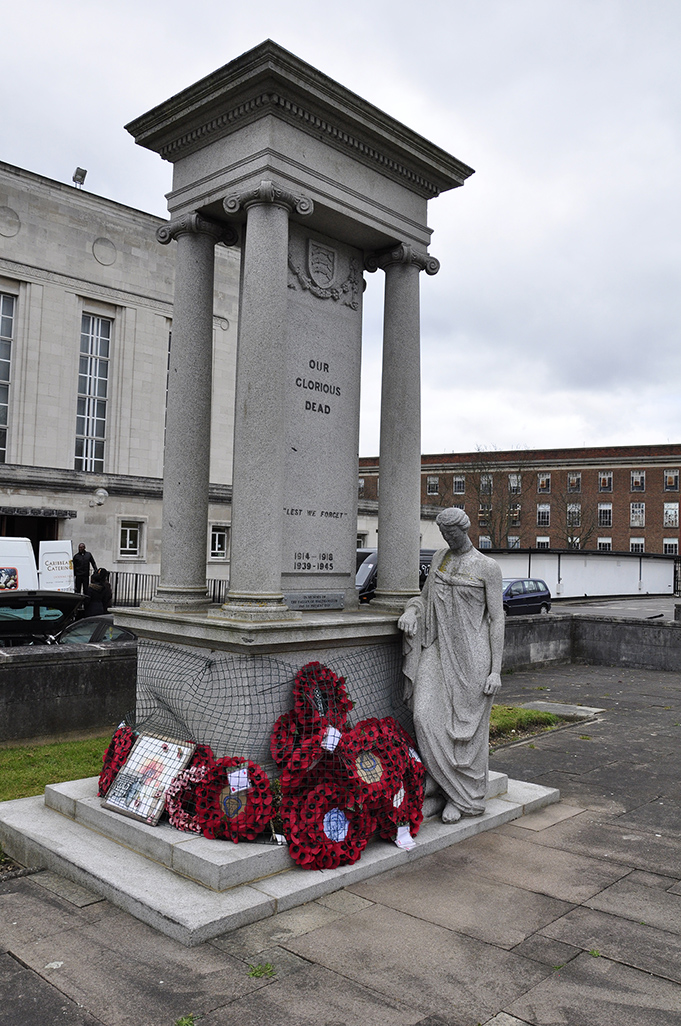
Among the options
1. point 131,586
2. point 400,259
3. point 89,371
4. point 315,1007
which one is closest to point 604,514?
point 89,371

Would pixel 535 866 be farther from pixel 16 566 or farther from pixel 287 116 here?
pixel 16 566

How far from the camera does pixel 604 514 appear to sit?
65312 millimetres

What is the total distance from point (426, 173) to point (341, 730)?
5.04 meters

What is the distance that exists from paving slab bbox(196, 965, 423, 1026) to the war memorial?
637 mm

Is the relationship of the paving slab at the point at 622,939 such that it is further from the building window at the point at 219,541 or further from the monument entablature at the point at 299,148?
the building window at the point at 219,541

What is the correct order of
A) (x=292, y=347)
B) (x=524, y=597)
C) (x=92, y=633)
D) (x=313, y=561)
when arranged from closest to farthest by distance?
(x=292, y=347)
(x=313, y=561)
(x=92, y=633)
(x=524, y=597)

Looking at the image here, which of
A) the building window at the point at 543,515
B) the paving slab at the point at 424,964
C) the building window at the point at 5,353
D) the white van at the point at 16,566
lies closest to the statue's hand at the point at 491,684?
the paving slab at the point at 424,964

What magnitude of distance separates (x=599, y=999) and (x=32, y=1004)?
259 cm

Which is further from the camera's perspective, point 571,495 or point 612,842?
point 571,495

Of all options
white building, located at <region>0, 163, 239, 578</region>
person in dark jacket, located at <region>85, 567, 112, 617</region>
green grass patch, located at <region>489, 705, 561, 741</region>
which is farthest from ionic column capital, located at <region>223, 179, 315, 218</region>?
white building, located at <region>0, 163, 239, 578</region>

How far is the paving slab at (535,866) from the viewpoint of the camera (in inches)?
195

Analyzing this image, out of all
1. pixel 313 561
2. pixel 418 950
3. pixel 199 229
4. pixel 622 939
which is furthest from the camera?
pixel 313 561

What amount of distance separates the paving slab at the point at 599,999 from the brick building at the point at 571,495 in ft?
190

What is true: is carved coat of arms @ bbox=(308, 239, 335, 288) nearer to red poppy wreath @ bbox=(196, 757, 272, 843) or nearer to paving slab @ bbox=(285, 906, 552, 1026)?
red poppy wreath @ bbox=(196, 757, 272, 843)
